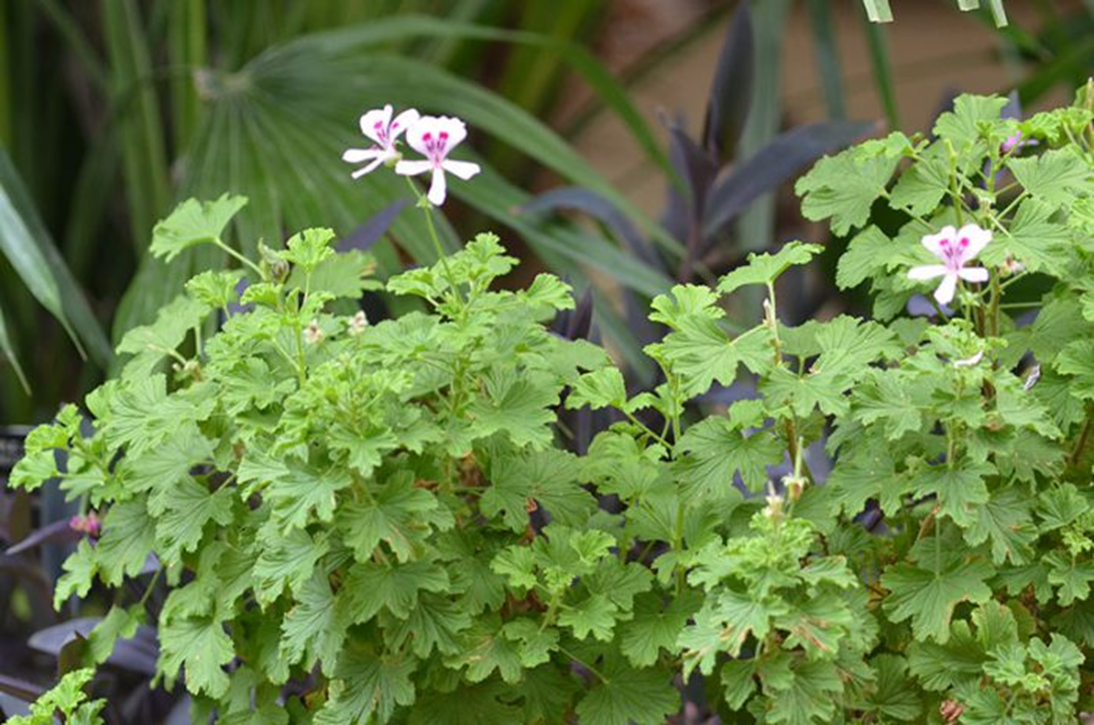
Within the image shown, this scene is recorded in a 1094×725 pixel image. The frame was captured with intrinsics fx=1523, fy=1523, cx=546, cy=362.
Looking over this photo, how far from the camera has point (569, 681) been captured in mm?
815

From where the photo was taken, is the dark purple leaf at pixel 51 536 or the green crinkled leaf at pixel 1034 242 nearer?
the green crinkled leaf at pixel 1034 242

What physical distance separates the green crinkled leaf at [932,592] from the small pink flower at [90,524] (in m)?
0.50

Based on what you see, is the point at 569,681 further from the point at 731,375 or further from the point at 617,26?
the point at 617,26

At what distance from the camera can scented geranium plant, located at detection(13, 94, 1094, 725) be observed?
731 mm

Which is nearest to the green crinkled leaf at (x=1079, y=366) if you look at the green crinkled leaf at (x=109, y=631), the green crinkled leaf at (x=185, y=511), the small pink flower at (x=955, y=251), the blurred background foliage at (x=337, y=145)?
the small pink flower at (x=955, y=251)

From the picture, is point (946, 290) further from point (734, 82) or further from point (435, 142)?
point (734, 82)

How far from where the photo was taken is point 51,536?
106 centimetres

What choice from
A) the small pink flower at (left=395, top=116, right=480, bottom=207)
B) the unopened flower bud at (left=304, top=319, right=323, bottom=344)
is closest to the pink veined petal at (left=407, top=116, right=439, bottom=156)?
the small pink flower at (left=395, top=116, right=480, bottom=207)

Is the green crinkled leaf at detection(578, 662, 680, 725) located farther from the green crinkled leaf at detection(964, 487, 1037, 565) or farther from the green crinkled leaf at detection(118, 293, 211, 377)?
the green crinkled leaf at detection(118, 293, 211, 377)

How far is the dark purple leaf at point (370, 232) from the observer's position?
1.12 meters

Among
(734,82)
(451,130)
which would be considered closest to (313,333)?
(451,130)

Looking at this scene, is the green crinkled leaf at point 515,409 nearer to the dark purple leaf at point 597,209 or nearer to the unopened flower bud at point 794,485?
the unopened flower bud at point 794,485

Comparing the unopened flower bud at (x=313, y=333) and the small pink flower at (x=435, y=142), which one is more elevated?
the small pink flower at (x=435, y=142)

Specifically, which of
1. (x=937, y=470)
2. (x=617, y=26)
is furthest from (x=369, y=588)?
(x=617, y=26)
